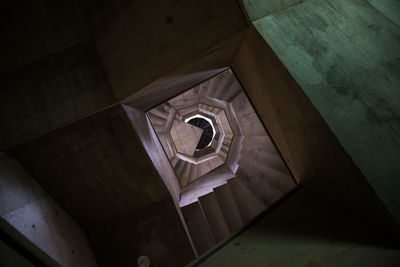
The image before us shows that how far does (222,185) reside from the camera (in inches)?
236

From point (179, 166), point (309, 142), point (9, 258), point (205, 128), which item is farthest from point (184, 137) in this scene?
point (9, 258)

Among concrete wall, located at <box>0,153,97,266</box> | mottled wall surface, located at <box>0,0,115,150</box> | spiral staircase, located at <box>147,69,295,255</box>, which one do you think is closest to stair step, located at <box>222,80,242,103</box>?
spiral staircase, located at <box>147,69,295,255</box>

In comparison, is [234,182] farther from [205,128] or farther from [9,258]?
[205,128]

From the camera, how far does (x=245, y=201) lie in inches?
227

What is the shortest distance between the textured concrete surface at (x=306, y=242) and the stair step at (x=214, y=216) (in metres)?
2.85

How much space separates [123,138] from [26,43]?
2260 millimetres

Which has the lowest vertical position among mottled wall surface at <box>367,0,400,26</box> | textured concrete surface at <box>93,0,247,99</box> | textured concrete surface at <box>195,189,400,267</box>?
textured concrete surface at <box>195,189,400,267</box>

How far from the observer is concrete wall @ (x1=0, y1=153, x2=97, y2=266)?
2.97 meters

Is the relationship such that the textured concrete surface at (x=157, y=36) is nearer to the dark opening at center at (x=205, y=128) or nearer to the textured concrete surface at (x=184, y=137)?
the textured concrete surface at (x=184, y=137)

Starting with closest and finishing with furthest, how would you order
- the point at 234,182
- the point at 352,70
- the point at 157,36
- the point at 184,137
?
the point at 352,70
the point at 157,36
the point at 234,182
the point at 184,137

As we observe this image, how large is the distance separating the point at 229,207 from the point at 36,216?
4375mm

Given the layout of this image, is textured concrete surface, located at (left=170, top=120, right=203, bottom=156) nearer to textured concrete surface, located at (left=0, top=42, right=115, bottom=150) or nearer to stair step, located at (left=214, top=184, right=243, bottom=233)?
stair step, located at (left=214, top=184, right=243, bottom=233)

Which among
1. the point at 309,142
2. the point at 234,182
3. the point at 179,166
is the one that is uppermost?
the point at 179,166

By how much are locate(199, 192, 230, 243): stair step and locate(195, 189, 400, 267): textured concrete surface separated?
9.34ft
